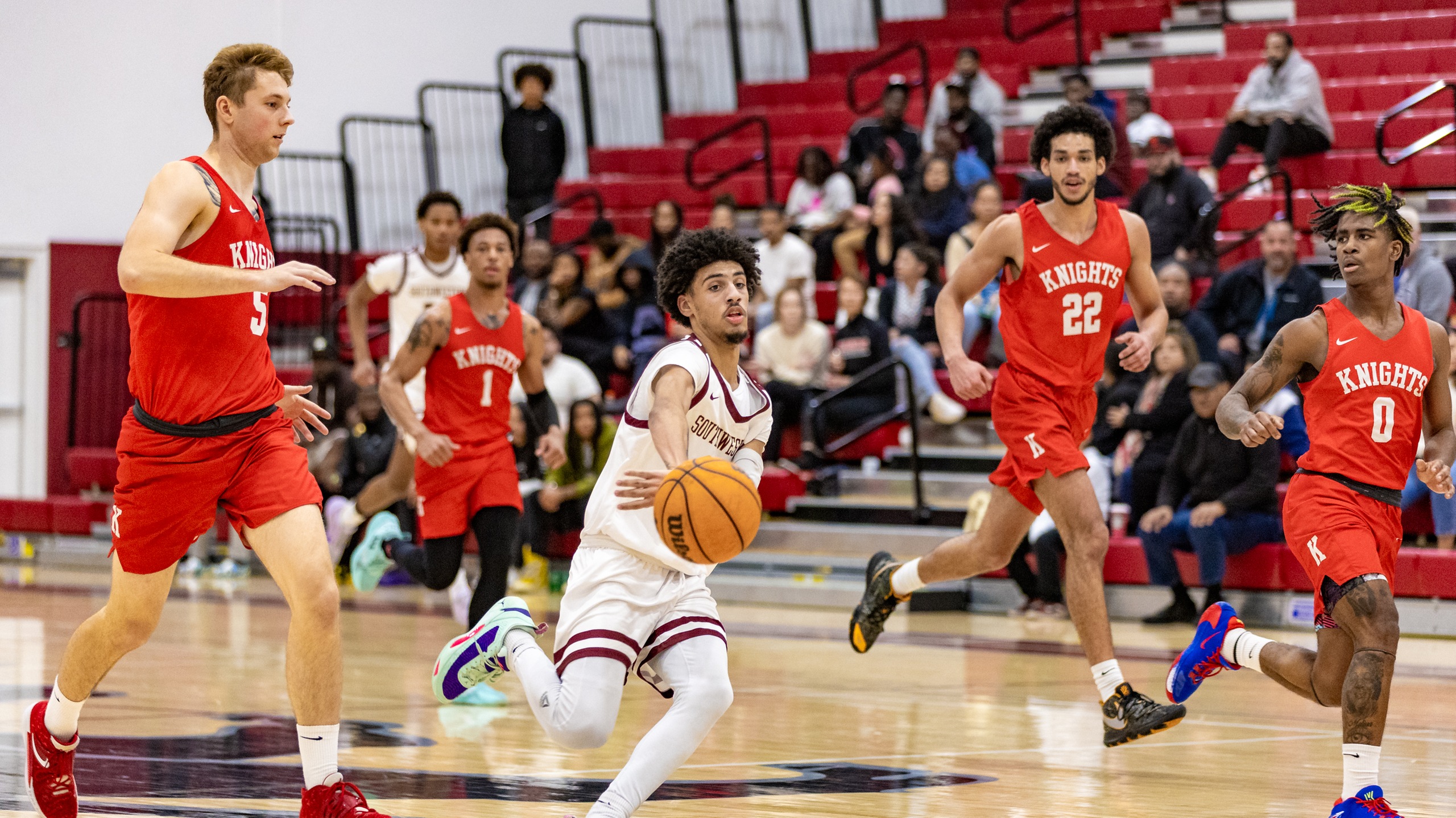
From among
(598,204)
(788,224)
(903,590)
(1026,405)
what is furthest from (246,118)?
(598,204)

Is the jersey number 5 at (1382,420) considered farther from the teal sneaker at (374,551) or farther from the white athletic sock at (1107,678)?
the teal sneaker at (374,551)

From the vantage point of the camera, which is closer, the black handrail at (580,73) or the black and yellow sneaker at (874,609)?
the black and yellow sneaker at (874,609)

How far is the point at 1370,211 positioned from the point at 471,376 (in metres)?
3.61

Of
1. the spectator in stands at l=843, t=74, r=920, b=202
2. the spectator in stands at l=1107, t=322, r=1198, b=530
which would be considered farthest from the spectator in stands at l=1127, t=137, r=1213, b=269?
the spectator in stands at l=843, t=74, r=920, b=202

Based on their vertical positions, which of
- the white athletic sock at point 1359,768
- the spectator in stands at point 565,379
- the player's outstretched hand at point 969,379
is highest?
the player's outstretched hand at point 969,379

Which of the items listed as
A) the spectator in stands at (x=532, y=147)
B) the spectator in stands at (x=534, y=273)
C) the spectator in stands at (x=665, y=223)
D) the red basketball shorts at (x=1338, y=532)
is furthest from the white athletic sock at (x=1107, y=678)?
the spectator in stands at (x=532, y=147)

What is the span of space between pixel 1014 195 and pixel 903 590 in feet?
26.9

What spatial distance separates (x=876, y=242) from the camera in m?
13.6

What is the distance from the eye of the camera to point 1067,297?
19.8ft

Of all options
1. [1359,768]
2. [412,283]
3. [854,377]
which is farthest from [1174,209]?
[1359,768]

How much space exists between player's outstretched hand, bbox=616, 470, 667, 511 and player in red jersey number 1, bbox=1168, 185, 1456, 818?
5.87ft

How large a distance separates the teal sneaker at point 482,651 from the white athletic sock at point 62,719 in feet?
3.14

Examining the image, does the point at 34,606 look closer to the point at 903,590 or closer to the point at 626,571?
the point at 903,590

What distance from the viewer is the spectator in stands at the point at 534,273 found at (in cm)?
1419
